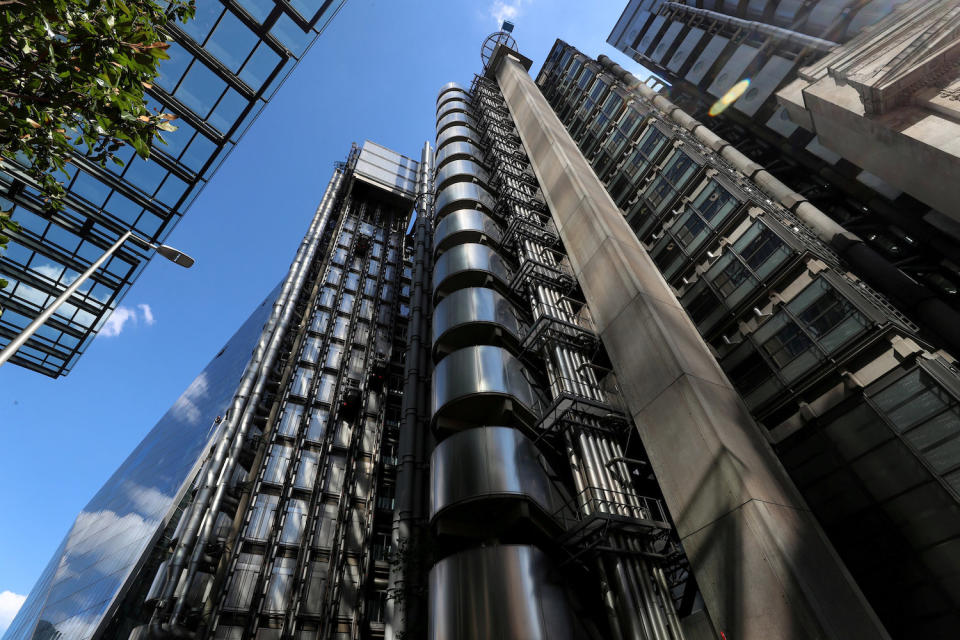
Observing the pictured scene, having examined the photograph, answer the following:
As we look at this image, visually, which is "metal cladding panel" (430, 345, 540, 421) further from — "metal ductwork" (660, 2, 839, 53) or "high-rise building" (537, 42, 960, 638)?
"metal ductwork" (660, 2, 839, 53)

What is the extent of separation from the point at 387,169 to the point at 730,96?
38450mm

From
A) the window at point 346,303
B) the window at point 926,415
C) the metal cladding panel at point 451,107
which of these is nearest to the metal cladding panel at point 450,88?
the metal cladding panel at point 451,107

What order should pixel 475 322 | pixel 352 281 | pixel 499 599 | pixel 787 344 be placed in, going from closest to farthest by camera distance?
pixel 499 599 < pixel 787 344 < pixel 475 322 < pixel 352 281

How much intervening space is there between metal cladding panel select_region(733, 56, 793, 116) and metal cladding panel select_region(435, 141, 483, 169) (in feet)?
69.3

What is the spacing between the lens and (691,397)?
12672mm

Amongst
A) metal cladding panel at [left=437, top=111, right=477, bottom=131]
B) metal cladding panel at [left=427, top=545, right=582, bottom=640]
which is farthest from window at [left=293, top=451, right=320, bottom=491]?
metal cladding panel at [left=437, top=111, right=477, bottom=131]

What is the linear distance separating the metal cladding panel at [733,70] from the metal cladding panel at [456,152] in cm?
2095

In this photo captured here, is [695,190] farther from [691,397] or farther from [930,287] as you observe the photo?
[691,397]

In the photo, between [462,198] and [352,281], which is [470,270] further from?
[352,281]

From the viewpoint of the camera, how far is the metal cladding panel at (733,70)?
3397cm

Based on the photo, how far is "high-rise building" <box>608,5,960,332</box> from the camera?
15.1 m

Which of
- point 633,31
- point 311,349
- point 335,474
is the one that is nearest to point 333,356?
point 311,349

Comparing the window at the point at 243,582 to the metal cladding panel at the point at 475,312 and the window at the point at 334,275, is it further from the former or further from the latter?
the window at the point at 334,275

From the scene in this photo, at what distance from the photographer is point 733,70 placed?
35.4m
